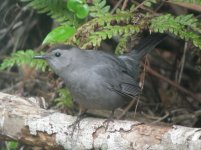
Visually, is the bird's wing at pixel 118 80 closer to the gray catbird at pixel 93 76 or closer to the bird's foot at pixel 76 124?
the gray catbird at pixel 93 76

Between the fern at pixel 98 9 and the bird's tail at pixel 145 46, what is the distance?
452 millimetres

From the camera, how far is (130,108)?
18.0 ft

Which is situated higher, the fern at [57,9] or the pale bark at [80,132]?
the fern at [57,9]

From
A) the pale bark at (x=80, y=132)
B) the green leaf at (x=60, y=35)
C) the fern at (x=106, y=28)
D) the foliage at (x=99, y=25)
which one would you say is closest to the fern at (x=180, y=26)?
the foliage at (x=99, y=25)

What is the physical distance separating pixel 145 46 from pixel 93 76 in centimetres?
75

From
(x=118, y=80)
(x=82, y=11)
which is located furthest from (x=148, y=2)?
(x=118, y=80)

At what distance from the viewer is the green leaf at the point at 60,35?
13.8ft

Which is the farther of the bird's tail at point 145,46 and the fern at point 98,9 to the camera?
the bird's tail at point 145,46

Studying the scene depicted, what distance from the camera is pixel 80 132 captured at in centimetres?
372

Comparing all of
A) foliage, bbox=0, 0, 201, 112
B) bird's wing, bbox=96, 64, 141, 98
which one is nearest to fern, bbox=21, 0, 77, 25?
foliage, bbox=0, 0, 201, 112

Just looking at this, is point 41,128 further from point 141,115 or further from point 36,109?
point 141,115

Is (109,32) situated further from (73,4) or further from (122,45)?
(73,4)

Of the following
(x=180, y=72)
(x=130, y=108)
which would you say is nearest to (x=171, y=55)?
(x=180, y=72)

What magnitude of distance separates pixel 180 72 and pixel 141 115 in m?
0.65
